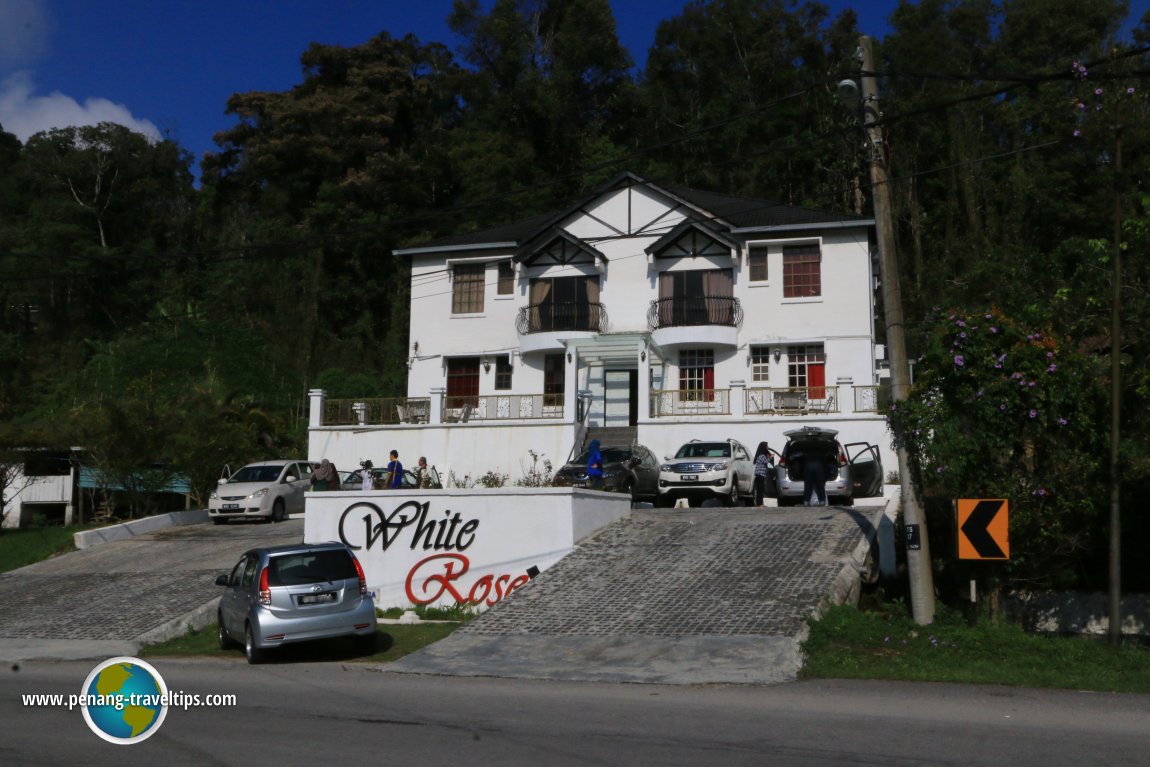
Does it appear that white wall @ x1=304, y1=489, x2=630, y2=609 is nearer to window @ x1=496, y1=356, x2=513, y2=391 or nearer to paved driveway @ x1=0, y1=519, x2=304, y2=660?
paved driveway @ x1=0, y1=519, x2=304, y2=660

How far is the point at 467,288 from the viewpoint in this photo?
3934 cm

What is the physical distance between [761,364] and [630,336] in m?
4.54

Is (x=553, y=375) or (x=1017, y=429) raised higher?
(x=553, y=375)

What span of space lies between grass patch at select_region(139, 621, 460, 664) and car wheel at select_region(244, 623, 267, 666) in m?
0.30

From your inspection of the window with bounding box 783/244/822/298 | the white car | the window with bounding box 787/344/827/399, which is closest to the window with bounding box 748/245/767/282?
the window with bounding box 783/244/822/298

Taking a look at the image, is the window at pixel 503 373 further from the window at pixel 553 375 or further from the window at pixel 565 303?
the window at pixel 565 303

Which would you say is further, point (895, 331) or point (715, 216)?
point (715, 216)

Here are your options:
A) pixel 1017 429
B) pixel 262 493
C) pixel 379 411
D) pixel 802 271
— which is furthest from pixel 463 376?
pixel 1017 429

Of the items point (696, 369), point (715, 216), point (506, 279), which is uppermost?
point (715, 216)

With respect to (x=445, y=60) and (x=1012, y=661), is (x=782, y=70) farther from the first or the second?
(x=1012, y=661)

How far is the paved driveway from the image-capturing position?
18.0 metres

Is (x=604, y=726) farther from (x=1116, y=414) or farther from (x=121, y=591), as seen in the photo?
(x=121, y=591)

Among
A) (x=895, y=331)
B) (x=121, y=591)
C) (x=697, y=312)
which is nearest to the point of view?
(x=895, y=331)

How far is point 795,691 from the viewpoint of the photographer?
11992mm
